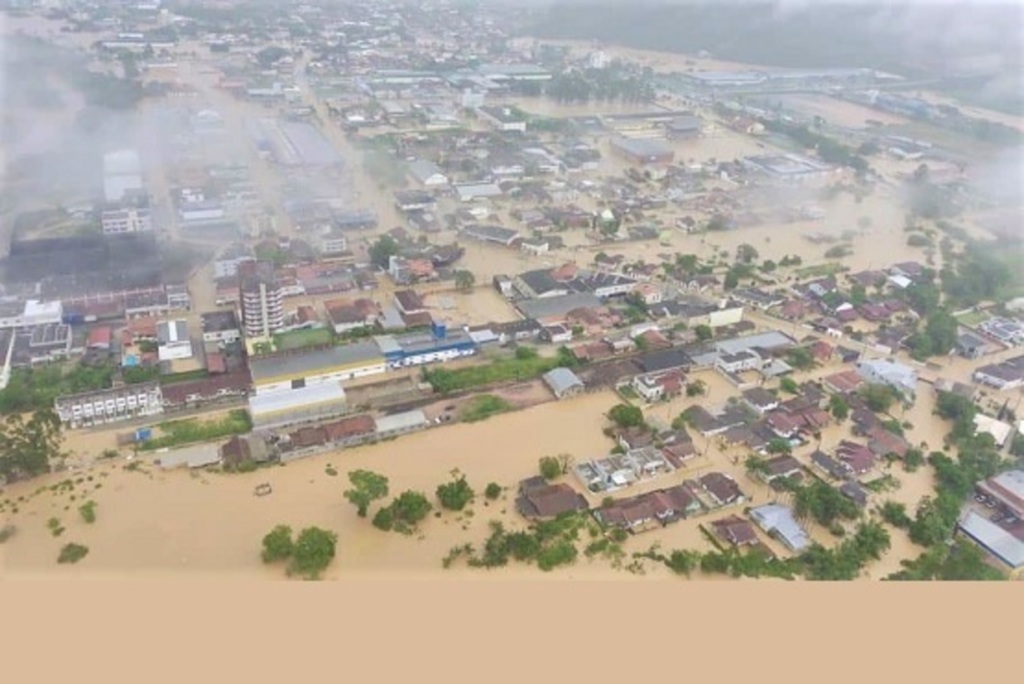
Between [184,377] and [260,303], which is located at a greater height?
[260,303]

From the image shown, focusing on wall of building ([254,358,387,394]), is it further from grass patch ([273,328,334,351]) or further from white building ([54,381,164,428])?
white building ([54,381,164,428])

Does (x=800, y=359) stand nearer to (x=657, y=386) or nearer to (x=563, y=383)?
(x=657, y=386)

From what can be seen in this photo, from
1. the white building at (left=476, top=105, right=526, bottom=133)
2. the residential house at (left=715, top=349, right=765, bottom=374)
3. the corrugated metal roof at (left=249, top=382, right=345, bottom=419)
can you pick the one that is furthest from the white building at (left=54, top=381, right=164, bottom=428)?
the white building at (left=476, top=105, right=526, bottom=133)

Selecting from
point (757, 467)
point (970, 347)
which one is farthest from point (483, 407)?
point (970, 347)

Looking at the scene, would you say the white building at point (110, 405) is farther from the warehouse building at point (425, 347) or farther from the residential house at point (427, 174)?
the residential house at point (427, 174)

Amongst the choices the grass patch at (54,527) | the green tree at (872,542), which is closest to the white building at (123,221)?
the grass patch at (54,527)
